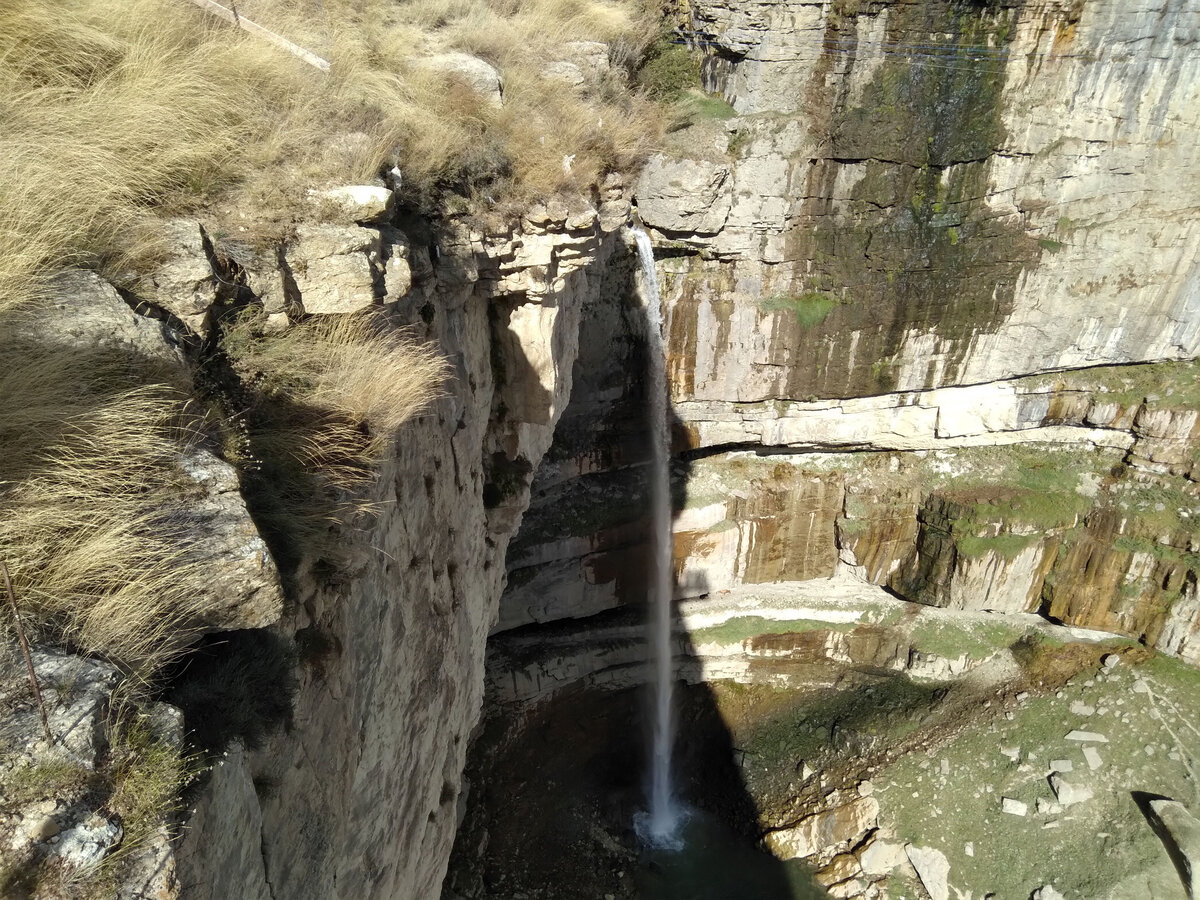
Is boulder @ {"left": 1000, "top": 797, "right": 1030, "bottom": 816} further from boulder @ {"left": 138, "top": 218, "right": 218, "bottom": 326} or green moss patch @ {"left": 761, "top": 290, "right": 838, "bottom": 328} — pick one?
boulder @ {"left": 138, "top": 218, "right": 218, "bottom": 326}

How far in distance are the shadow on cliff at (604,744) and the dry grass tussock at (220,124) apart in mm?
4573

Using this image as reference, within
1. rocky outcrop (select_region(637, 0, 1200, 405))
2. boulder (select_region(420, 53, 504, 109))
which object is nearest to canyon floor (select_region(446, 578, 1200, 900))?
rocky outcrop (select_region(637, 0, 1200, 405))

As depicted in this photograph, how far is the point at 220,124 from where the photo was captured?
3.73 m

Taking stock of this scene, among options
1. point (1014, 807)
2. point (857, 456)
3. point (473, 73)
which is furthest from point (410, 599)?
point (1014, 807)

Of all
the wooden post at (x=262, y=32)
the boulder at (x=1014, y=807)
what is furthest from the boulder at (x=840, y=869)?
the wooden post at (x=262, y=32)

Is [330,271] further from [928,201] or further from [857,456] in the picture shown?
[857,456]

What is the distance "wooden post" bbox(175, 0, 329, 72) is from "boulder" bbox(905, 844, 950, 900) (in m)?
11.3

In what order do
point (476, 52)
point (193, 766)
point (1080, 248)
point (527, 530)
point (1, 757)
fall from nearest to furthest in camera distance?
1. point (1, 757)
2. point (193, 766)
3. point (476, 52)
4. point (1080, 248)
5. point (527, 530)

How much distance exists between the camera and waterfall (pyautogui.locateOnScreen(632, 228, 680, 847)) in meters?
10.6

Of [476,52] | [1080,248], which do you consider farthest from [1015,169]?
[476,52]

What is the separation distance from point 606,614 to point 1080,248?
29.5 ft

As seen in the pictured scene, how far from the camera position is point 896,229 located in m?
9.80

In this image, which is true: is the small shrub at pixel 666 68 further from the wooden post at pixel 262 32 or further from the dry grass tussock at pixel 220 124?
the wooden post at pixel 262 32

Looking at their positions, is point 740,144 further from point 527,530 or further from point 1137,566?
point 1137,566
